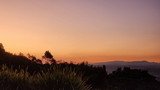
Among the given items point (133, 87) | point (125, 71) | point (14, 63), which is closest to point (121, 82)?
point (133, 87)

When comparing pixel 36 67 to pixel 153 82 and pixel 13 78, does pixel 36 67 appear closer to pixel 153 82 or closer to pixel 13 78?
pixel 153 82

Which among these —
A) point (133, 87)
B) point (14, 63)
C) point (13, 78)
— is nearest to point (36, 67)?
point (14, 63)

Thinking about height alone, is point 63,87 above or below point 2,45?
below

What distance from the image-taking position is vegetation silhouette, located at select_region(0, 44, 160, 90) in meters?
22.0

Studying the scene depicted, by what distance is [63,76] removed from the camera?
22.4 metres

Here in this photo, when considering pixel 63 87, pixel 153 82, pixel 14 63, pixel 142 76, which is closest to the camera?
pixel 63 87

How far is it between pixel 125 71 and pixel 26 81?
28396mm

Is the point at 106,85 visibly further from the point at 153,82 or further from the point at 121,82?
the point at 153,82

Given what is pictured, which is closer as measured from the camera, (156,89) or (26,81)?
(26,81)

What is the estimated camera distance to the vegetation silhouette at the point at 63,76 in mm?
22000

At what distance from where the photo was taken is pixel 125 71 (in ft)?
163

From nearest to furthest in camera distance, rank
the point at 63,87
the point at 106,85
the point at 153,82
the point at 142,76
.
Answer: the point at 63,87, the point at 106,85, the point at 153,82, the point at 142,76

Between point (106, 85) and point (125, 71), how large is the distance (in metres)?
10.8

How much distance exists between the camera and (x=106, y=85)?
39188 mm
